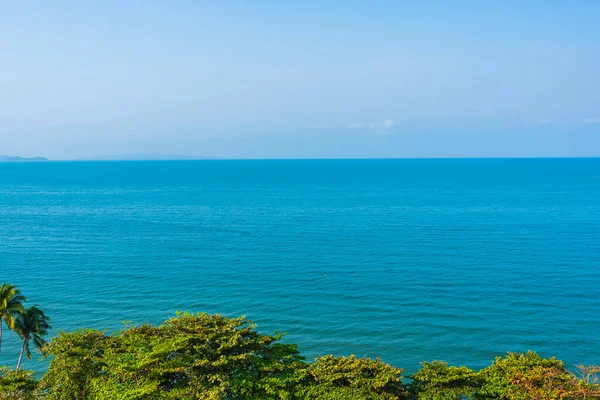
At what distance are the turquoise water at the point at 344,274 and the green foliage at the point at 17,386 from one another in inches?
749

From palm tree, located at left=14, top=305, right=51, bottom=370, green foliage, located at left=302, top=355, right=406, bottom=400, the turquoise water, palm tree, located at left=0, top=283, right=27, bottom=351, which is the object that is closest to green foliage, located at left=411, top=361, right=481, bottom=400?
green foliage, located at left=302, top=355, right=406, bottom=400

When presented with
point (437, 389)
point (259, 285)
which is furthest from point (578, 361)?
point (259, 285)

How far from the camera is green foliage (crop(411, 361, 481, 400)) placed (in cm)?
2586

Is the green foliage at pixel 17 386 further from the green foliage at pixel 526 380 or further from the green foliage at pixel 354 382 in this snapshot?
the green foliage at pixel 526 380

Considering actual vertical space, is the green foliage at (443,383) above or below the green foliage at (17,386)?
above

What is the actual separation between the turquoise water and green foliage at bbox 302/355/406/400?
16.8 meters

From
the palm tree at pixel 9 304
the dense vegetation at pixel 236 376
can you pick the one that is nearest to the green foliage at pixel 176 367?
the dense vegetation at pixel 236 376

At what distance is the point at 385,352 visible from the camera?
4394 cm

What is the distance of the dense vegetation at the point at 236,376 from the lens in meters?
25.2

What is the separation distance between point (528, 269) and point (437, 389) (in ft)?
159

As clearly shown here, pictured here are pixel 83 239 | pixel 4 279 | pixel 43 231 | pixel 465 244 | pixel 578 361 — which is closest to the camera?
pixel 578 361

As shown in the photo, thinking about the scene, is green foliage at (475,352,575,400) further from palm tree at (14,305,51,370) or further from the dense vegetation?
palm tree at (14,305,51,370)

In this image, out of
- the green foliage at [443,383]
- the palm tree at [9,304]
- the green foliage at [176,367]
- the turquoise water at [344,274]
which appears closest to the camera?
the green foliage at [176,367]

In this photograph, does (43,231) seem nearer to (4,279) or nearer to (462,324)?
(4,279)
